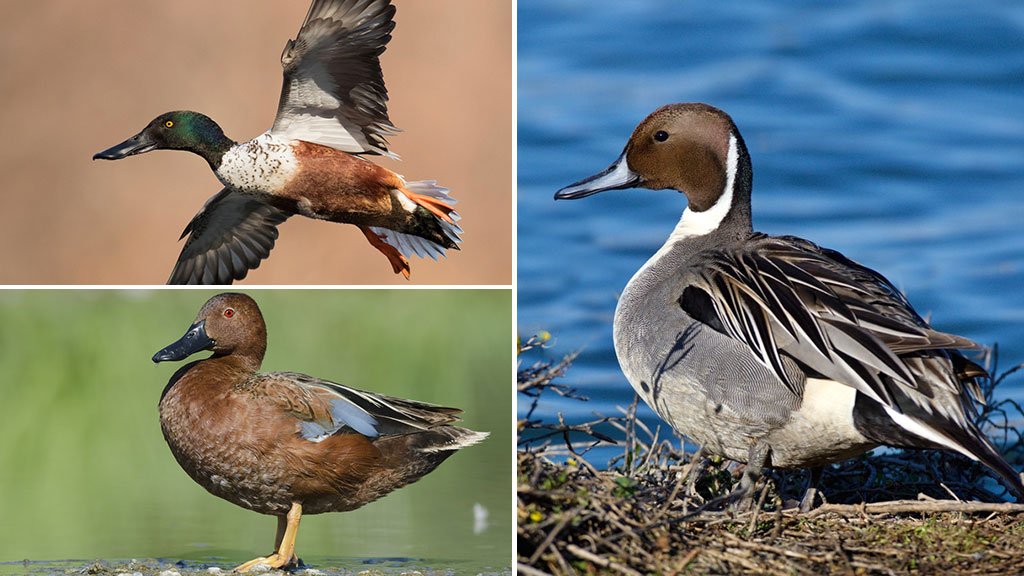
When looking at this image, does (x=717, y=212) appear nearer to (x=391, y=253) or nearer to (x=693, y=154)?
(x=693, y=154)

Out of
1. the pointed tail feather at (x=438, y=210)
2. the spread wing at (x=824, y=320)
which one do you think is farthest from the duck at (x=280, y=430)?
the spread wing at (x=824, y=320)

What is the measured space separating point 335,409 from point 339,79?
917 millimetres

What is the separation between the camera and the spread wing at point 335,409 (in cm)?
321

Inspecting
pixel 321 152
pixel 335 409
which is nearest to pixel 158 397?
pixel 335 409

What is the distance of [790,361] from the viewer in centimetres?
342

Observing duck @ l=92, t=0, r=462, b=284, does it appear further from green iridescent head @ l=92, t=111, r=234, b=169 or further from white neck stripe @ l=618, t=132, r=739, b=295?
white neck stripe @ l=618, t=132, r=739, b=295

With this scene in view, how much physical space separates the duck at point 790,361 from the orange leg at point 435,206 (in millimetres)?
926

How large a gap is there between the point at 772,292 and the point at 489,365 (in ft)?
2.95

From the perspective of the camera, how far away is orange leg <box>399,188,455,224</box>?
302 centimetres

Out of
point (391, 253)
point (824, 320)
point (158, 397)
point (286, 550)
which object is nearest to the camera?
point (286, 550)

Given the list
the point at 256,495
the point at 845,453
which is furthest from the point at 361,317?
the point at 845,453

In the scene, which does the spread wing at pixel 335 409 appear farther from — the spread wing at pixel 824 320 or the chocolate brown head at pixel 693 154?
the chocolate brown head at pixel 693 154

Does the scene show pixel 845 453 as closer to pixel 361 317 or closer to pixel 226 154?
pixel 361 317

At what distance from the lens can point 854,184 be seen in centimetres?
850
